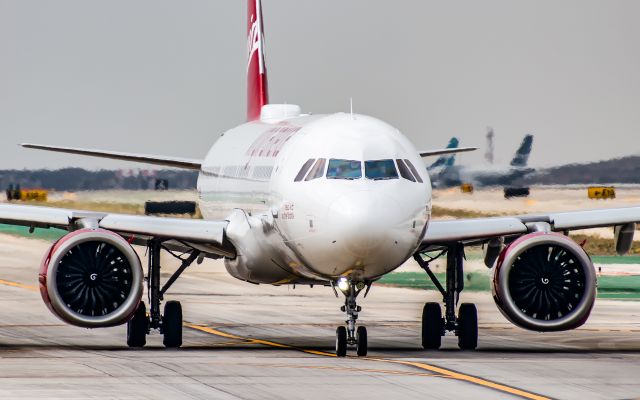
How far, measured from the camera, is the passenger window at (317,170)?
78.7ft

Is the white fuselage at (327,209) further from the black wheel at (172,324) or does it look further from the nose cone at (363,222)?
the black wheel at (172,324)

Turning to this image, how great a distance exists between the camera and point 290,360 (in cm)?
2428

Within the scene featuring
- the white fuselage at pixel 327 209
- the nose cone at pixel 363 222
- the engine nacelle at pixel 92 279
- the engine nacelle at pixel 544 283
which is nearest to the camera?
the nose cone at pixel 363 222

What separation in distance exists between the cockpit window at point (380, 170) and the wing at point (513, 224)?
300 cm

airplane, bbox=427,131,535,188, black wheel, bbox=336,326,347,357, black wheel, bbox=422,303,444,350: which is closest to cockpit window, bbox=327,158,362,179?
black wheel, bbox=336,326,347,357

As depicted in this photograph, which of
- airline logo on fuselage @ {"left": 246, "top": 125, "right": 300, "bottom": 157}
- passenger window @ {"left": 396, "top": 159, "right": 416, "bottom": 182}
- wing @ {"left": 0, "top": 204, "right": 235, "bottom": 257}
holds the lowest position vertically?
wing @ {"left": 0, "top": 204, "right": 235, "bottom": 257}

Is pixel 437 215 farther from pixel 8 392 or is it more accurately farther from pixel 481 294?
pixel 8 392

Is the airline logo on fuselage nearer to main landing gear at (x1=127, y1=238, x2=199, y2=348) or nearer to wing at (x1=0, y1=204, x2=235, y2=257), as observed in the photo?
wing at (x1=0, y1=204, x2=235, y2=257)

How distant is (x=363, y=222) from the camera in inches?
889

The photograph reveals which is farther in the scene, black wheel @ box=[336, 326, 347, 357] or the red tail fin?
the red tail fin

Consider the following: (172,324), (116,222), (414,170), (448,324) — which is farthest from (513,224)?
(116,222)

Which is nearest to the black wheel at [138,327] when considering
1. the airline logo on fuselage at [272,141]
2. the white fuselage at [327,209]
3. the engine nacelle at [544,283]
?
the white fuselage at [327,209]

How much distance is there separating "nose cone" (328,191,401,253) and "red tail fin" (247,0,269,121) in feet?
56.1

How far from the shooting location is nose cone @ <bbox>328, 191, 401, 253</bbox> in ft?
74.2
